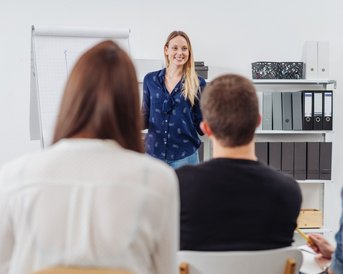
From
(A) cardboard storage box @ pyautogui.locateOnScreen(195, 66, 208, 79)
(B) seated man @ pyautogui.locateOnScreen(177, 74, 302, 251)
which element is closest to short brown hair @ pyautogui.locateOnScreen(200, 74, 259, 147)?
(B) seated man @ pyautogui.locateOnScreen(177, 74, 302, 251)

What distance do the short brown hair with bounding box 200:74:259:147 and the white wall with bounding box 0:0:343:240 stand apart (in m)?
2.53

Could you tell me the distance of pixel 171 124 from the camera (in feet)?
8.97

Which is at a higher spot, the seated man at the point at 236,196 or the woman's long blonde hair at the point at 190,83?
the woman's long blonde hair at the point at 190,83

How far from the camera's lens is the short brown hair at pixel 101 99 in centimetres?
96

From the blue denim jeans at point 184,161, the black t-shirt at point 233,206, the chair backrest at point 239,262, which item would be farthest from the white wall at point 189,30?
the chair backrest at point 239,262

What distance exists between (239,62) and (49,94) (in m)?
1.72

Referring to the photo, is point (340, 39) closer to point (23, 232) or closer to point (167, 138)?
point (167, 138)

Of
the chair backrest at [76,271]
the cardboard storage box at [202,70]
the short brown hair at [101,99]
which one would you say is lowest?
the chair backrest at [76,271]

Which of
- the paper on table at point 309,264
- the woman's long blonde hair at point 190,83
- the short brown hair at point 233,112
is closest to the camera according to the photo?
the short brown hair at point 233,112

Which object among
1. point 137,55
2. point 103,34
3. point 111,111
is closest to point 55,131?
point 111,111

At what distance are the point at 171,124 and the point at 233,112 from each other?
141 centimetres

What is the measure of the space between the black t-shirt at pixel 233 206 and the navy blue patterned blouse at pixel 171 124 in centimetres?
145

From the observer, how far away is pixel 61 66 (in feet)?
9.93

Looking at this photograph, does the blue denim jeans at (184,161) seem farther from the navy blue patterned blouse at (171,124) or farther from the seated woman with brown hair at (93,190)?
the seated woman with brown hair at (93,190)
